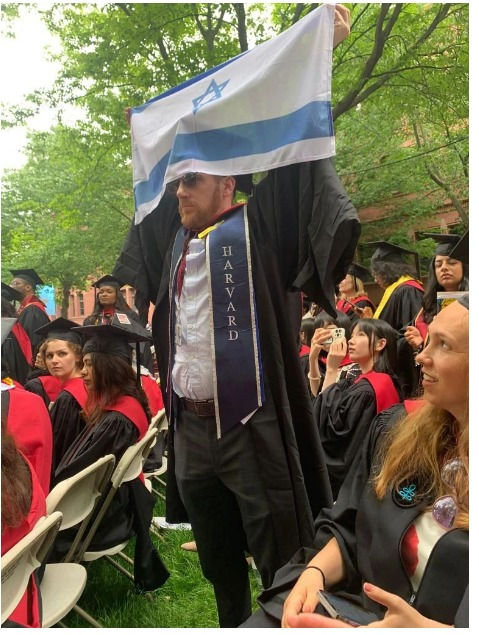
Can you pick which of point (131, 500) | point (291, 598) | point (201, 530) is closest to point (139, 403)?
point (131, 500)

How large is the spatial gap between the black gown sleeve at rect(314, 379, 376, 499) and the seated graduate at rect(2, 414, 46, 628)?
1.91 m

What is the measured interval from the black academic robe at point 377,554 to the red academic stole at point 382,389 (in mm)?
1605

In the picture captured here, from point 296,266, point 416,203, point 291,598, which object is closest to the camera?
point 291,598

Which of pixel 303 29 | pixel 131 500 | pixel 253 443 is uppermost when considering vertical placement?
pixel 303 29

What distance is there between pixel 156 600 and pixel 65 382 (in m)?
1.68

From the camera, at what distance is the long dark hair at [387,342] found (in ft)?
12.4

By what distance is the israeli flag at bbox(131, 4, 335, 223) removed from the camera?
199 cm

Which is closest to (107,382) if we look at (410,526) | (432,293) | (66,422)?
(66,422)

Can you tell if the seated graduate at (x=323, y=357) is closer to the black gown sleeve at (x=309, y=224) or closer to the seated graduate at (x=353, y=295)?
the seated graduate at (x=353, y=295)

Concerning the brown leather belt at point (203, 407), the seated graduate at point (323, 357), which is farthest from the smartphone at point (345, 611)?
the seated graduate at point (323, 357)

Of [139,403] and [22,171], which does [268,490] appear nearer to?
[139,403]

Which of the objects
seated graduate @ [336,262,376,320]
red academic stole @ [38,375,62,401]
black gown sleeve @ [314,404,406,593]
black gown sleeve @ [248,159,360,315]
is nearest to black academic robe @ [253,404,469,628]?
black gown sleeve @ [314,404,406,593]
